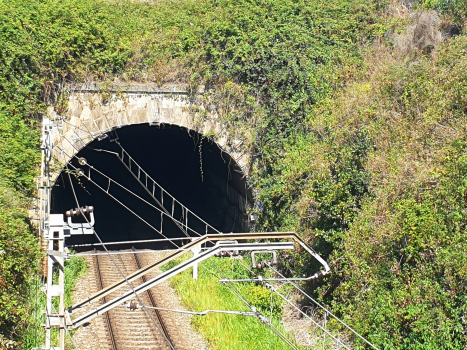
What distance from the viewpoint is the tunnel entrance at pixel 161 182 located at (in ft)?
60.0

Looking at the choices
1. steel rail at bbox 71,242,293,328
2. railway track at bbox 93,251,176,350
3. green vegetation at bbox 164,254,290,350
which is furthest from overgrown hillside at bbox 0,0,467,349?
steel rail at bbox 71,242,293,328

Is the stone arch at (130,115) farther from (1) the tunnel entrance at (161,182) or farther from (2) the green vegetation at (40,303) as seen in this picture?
(2) the green vegetation at (40,303)

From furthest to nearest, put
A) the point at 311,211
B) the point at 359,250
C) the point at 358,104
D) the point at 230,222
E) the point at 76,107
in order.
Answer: the point at 230,222 < the point at 76,107 < the point at 358,104 < the point at 311,211 < the point at 359,250

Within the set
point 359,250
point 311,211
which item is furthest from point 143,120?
point 359,250

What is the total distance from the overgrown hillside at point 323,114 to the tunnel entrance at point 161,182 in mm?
2619

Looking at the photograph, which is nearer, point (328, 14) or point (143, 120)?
point (143, 120)

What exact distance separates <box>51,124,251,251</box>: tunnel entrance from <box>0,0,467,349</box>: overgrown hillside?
8.59 feet

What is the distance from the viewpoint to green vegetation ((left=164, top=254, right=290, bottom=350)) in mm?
10883

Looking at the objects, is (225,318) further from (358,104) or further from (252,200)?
(358,104)

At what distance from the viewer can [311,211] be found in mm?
12508

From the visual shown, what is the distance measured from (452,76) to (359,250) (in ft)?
15.0

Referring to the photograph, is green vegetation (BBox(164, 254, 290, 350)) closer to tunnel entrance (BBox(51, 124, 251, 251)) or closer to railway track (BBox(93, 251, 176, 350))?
railway track (BBox(93, 251, 176, 350))

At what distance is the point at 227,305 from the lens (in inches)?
496

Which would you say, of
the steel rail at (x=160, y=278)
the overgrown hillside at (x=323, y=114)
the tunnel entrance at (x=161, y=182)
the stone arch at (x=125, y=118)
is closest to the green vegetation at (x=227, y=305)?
the overgrown hillside at (x=323, y=114)
